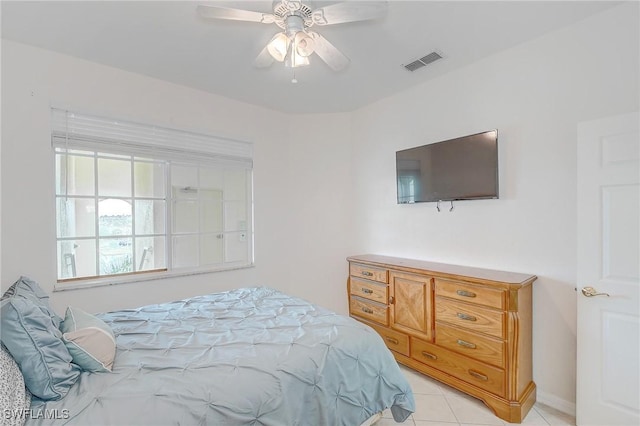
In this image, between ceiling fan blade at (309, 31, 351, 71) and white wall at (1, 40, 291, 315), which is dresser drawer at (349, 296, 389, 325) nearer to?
white wall at (1, 40, 291, 315)

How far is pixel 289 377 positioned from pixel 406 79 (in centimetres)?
265

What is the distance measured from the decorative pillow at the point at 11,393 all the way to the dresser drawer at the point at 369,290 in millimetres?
2363

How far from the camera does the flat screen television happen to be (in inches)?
91.4

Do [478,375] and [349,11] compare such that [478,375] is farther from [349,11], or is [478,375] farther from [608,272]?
[349,11]

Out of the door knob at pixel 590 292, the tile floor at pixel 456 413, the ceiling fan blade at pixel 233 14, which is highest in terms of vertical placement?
the ceiling fan blade at pixel 233 14

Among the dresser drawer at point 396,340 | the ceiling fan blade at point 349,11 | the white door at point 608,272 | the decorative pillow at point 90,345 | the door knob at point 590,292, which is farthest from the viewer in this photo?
the dresser drawer at point 396,340

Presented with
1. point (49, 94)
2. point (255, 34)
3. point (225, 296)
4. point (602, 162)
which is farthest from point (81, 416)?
point (602, 162)

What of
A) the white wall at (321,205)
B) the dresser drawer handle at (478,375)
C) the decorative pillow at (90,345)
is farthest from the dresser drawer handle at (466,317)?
the decorative pillow at (90,345)

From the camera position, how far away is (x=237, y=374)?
1280 millimetres

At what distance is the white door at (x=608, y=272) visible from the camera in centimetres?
169

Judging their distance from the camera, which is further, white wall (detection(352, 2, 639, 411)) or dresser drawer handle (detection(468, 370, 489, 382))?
dresser drawer handle (detection(468, 370, 489, 382))

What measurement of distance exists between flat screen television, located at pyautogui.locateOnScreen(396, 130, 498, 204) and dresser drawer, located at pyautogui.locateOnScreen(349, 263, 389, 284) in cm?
73

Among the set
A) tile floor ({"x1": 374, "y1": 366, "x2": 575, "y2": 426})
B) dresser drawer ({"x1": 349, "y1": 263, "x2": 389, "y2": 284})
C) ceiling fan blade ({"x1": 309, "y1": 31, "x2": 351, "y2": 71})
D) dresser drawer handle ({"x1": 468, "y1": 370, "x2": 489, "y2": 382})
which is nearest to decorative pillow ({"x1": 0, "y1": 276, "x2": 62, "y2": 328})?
ceiling fan blade ({"x1": 309, "y1": 31, "x2": 351, "y2": 71})

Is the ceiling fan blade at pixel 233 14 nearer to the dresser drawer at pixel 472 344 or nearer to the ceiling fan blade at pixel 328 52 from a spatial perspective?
the ceiling fan blade at pixel 328 52
